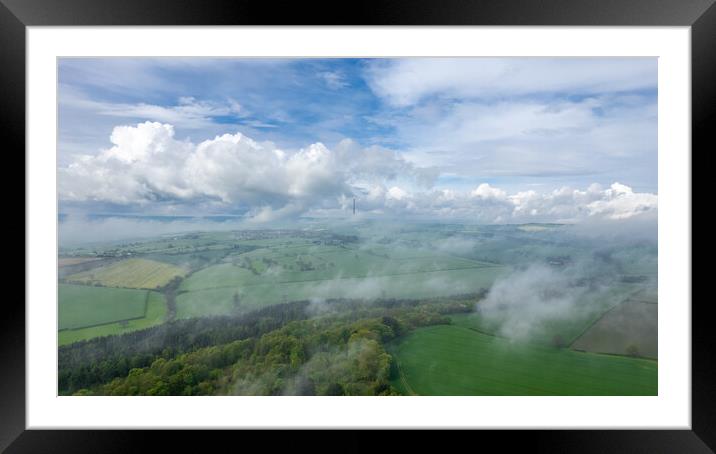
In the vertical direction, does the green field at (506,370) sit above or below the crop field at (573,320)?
below

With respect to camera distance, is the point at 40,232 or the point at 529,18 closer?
the point at 529,18

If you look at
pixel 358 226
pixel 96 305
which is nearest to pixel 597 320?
pixel 358 226

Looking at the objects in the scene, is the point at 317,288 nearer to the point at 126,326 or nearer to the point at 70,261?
the point at 126,326

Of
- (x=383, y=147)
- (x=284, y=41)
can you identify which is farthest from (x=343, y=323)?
(x=284, y=41)

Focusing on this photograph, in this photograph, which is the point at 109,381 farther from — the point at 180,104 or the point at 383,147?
the point at 383,147

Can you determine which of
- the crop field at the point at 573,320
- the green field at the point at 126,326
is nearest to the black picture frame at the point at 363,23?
the green field at the point at 126,326

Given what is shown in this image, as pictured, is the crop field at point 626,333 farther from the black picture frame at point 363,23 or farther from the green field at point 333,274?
the green field at point 333,274
